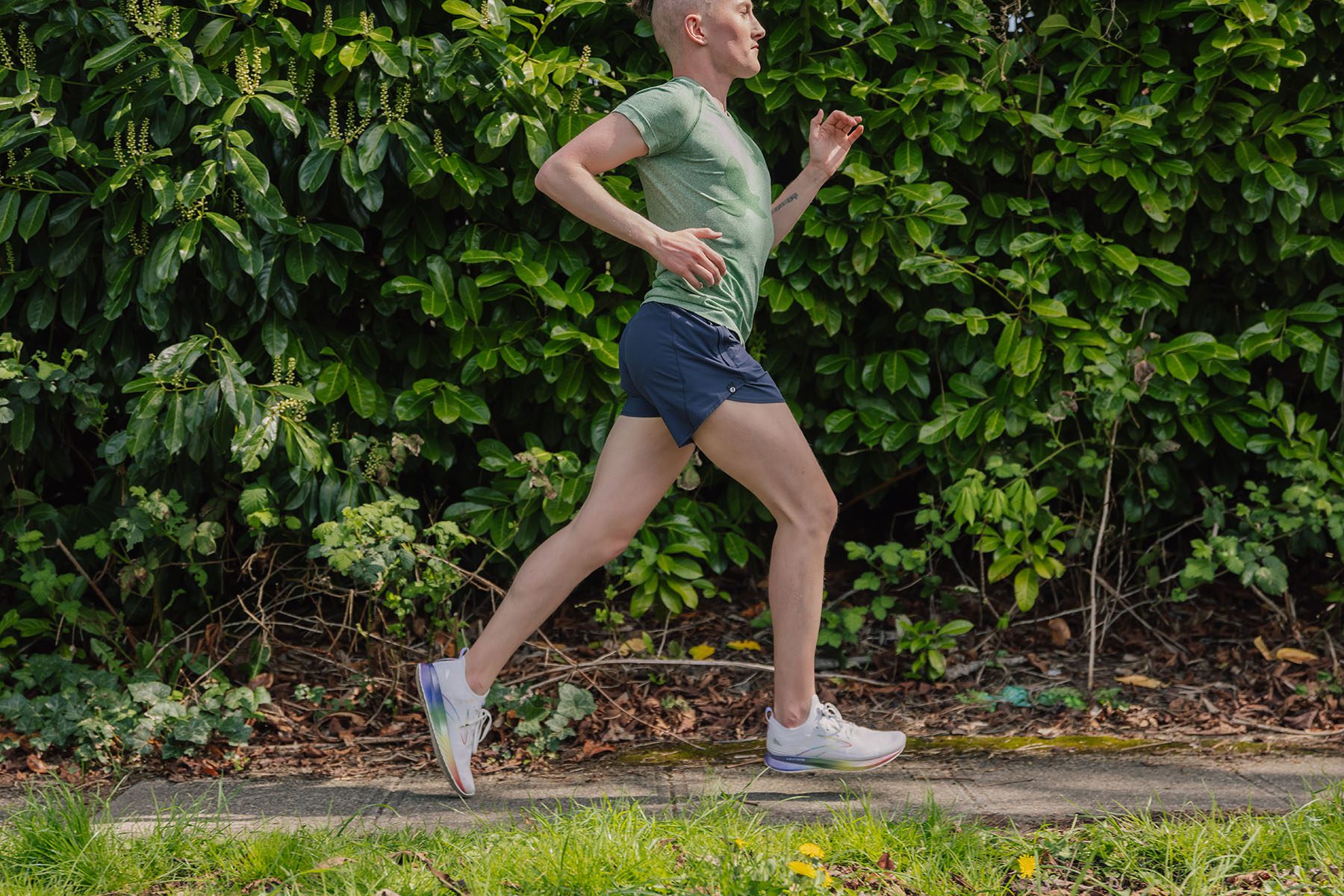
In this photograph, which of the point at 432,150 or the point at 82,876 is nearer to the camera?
the point at 82,876

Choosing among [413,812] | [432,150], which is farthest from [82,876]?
[432,150]

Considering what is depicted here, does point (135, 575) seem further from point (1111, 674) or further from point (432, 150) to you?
point (1111, 674)

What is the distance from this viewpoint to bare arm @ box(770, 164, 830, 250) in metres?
3.28

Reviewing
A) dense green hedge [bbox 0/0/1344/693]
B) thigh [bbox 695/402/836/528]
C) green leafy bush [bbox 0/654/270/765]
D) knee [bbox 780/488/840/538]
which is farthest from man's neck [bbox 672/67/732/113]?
green leafy bush [bbox 0/654/270/765]

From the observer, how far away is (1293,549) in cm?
425

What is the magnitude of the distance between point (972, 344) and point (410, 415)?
1.81m

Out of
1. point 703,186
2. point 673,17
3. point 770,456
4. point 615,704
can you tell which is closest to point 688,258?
point 703,186

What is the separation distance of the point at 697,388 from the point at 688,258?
346 mm

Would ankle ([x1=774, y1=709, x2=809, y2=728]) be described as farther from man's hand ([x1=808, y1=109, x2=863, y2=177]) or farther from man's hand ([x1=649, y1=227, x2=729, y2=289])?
man's hand ([x1=808, y1=109, x2=863, y2=177])

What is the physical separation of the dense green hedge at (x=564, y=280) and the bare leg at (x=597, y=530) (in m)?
0.61

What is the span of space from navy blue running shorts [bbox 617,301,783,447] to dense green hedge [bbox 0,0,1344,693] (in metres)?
0.85

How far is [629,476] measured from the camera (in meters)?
3.14

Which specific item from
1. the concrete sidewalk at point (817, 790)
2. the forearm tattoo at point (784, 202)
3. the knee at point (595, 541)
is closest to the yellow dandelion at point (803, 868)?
the concrete sidewalk at point (817, 790)

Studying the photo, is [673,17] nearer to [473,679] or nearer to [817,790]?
[473,679]
